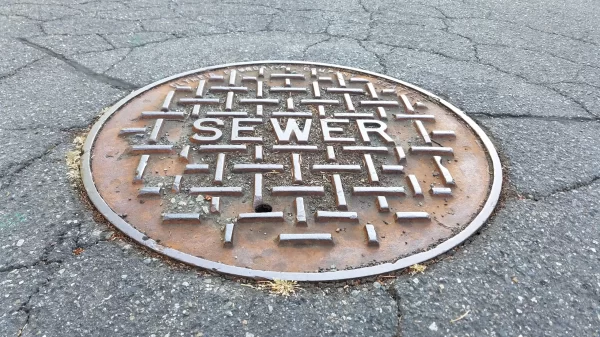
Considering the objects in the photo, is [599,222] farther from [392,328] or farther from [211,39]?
[211,39]

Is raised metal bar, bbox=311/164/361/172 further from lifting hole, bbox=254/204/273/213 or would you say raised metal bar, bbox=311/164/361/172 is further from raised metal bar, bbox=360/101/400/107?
raised metal bar, bbox=360/101/400/107

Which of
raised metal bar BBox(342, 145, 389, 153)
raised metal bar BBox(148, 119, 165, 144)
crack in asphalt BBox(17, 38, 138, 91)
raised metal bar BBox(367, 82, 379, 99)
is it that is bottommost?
crack in asphalt BBox(17, 38, 138, 91)

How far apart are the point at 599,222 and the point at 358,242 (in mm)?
1066

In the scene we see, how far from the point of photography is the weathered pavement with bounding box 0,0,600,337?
147 cm

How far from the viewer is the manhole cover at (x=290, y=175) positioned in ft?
5.53

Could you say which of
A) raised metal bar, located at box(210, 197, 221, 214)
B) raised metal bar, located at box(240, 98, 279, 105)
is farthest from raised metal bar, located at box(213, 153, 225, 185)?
raised metal bar, located at box(240, 98, 279, 105)

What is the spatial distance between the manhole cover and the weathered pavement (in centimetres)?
10

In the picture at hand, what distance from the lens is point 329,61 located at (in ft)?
10.5

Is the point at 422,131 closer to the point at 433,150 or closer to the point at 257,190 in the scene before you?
the point at 433,150

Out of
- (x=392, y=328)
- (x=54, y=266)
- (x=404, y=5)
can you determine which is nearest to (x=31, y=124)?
(x=54, y=266)

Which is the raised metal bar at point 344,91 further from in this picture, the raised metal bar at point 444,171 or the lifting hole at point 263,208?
the lifting hole at point 263,208

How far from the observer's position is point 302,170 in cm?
205

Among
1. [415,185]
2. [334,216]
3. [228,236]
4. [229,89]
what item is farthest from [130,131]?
[415,185]

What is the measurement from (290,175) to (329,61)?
1461 millimetres
